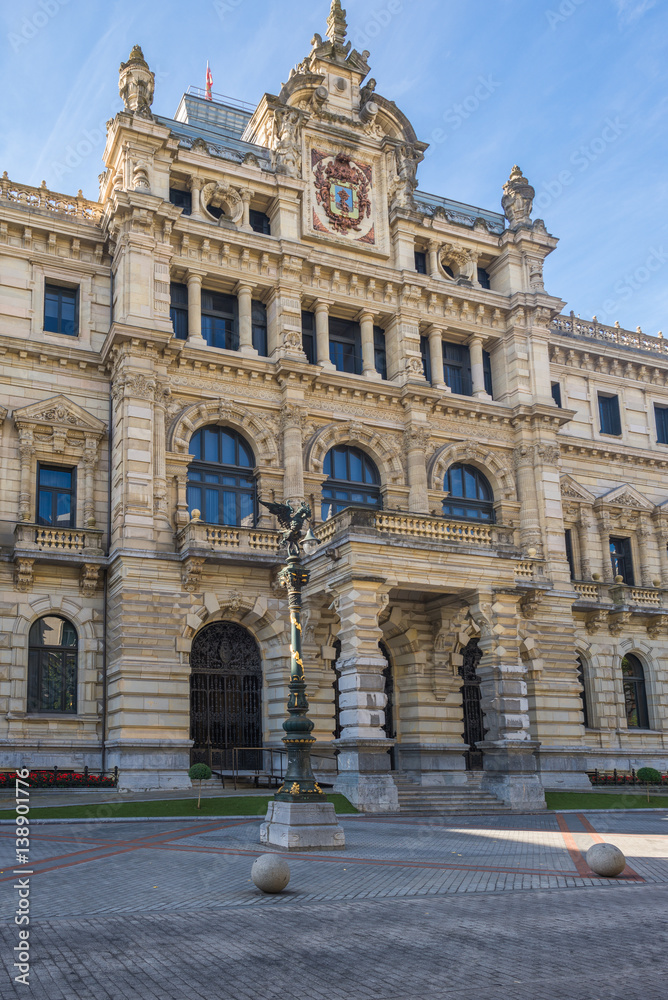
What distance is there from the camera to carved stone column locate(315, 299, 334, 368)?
3603cm

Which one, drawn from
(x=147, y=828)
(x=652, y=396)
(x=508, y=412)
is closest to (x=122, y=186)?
(x=508, y=412)

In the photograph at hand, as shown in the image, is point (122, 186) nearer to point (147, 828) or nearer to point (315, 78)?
point (315, 78)

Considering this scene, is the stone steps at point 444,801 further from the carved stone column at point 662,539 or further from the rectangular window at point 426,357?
the carved stone column at point 662,539

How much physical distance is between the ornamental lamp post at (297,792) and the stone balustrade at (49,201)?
824 inches

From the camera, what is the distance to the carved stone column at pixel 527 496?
1499 inches

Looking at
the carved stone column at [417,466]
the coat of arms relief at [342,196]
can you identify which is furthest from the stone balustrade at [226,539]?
the coat of arms relief at [342,196]

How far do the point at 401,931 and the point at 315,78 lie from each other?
1428 inches

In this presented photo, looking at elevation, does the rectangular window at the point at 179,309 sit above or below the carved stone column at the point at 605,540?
above

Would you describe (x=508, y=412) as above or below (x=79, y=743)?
above

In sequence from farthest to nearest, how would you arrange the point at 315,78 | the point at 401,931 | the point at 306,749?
the point at 315,78
the point at 306,749
the point at 401,931

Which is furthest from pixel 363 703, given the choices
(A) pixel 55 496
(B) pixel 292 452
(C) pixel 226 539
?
(A) pixel 55 496

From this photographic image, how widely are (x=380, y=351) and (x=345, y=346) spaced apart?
1.63 m

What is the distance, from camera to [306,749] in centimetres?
1869

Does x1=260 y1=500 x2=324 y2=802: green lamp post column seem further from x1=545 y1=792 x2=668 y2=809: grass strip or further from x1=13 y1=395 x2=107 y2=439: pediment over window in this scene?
x1=13 y1=395 x2=107 y2=439: pediment over window
